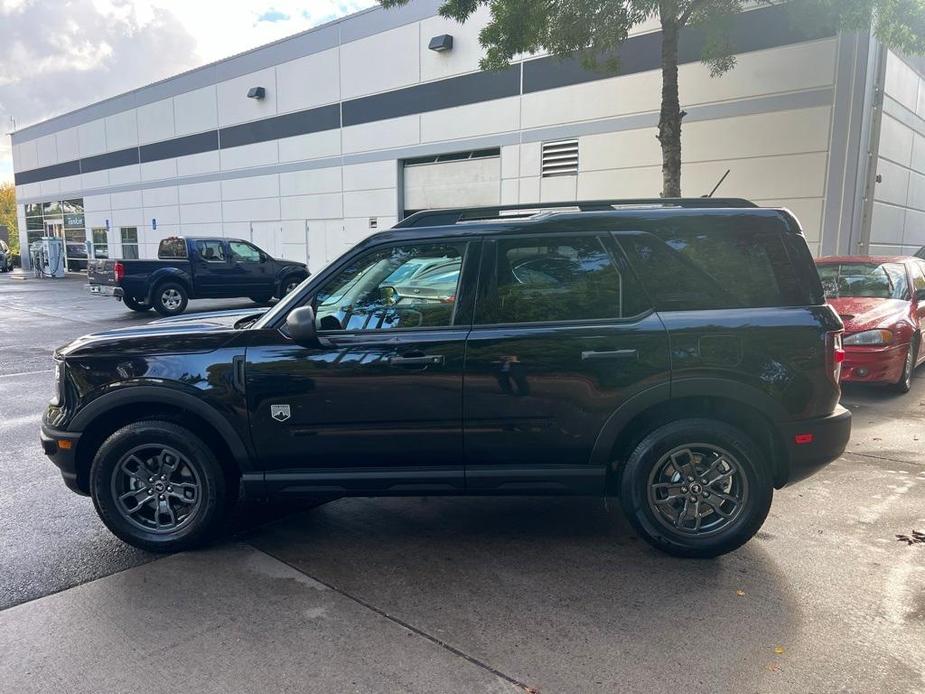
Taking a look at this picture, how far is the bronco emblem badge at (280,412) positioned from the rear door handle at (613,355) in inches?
65.2

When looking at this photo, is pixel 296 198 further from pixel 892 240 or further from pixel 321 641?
pixel 321 641

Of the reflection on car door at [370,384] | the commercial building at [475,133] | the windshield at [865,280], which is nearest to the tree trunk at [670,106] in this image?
the commercial building at [475,133]

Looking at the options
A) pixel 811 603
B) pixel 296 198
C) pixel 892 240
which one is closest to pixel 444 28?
pixel 296 198

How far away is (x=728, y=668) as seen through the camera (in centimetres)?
276

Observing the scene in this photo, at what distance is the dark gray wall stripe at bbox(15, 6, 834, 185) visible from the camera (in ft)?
41.6

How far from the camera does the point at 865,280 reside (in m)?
8.35

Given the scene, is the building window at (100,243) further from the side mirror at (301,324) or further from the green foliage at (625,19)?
the side mirror at (301,324)

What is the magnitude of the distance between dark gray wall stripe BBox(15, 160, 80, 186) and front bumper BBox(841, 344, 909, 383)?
39.2 meters

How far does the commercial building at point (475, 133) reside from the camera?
12.5 meters

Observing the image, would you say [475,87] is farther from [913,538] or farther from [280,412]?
[913,538]

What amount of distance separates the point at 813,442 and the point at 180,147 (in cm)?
2950

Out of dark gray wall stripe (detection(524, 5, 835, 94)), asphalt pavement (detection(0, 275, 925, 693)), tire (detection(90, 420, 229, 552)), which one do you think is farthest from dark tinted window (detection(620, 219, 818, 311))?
dark gray wall stripe (detection(524, 5, 835, 94))

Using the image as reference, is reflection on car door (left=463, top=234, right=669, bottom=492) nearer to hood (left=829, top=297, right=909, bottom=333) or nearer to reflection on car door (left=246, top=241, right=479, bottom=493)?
reflection on car door (left=246, top=241, right=479, bottom=493)

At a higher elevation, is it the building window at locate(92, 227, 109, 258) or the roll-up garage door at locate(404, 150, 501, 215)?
the roll-up garage door at locate(404, 150, 501, 215)
